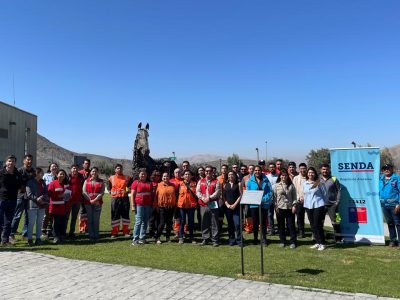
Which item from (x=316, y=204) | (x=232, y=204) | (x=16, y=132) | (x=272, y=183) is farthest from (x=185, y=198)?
(x=16, y=132)

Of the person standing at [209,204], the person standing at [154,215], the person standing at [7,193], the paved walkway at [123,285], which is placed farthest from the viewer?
the person standing at [154,215]

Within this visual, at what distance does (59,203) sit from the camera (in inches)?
→ 386

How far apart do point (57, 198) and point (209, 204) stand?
3.85 metres

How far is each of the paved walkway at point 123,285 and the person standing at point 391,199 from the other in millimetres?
4619

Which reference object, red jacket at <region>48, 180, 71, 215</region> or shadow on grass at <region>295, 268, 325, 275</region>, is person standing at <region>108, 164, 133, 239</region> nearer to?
red jacket at <region>48, 180, 71, 215</region>

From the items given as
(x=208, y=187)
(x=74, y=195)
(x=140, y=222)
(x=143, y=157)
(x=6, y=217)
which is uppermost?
(x=143, y=157)

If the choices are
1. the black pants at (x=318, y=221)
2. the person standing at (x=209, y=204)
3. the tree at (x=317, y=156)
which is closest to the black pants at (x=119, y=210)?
the person standing at (x=209, y=204)

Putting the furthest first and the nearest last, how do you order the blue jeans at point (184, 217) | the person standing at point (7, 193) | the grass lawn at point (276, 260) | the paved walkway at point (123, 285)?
the blue jeans at point (184, 217)
the person standing at point (7, 193)
the grass lawn at point (276, 260)
the paved walkway at point (123, 285)

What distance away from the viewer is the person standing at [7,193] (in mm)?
8922

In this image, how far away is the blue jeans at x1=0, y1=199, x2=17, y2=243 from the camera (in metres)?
8.97

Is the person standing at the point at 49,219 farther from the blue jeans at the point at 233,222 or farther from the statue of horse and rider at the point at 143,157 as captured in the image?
the blue jeans at the point at 233,222

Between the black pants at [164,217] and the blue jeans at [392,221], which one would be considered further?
the black pants at [164,217]

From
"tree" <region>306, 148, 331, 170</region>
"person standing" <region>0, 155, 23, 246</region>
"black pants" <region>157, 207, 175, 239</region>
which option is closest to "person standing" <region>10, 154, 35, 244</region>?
"person standing" <region>0, 155, 23, 246</region>

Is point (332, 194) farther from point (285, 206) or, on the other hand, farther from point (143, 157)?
point (143, 157)
